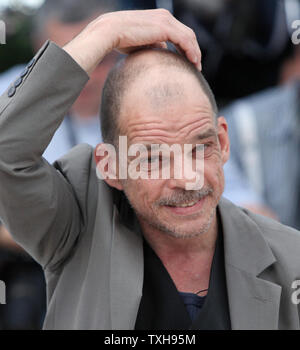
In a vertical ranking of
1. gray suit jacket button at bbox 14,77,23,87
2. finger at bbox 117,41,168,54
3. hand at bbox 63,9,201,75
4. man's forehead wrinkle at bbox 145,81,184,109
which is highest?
hand at bbox 63,9,201,75

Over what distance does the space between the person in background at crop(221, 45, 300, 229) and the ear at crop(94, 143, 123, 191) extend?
172 centimetres

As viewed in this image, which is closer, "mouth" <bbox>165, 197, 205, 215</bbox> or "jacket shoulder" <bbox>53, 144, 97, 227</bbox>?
"mouth" <bbox>165, 197, 205, 215</bbox>

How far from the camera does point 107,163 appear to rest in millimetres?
1809

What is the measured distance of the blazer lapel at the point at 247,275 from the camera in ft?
5.34

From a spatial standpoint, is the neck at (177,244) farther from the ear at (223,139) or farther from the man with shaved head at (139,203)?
the ear at (223,139)

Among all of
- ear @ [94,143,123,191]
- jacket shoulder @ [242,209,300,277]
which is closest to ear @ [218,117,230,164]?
jacket shoulder @ [242,209,300,277]

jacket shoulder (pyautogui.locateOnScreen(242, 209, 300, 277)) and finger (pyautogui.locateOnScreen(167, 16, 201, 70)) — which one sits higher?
finger (pyautogui.locateOnScreen(167, 16, 201, 70))

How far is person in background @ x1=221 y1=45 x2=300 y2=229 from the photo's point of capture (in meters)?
3.55

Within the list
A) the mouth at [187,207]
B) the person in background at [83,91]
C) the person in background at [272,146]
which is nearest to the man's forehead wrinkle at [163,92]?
the mouth at [187,207]

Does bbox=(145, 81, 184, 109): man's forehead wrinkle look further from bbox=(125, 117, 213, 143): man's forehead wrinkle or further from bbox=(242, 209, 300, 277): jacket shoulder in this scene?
bbox=(242, 209, 300, 277): jacket shoulder

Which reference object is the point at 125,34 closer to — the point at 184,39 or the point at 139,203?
the point at 184,39

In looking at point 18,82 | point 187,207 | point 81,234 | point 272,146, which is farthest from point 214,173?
point 272,146

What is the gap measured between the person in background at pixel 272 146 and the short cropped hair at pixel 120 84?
67.7 inches
